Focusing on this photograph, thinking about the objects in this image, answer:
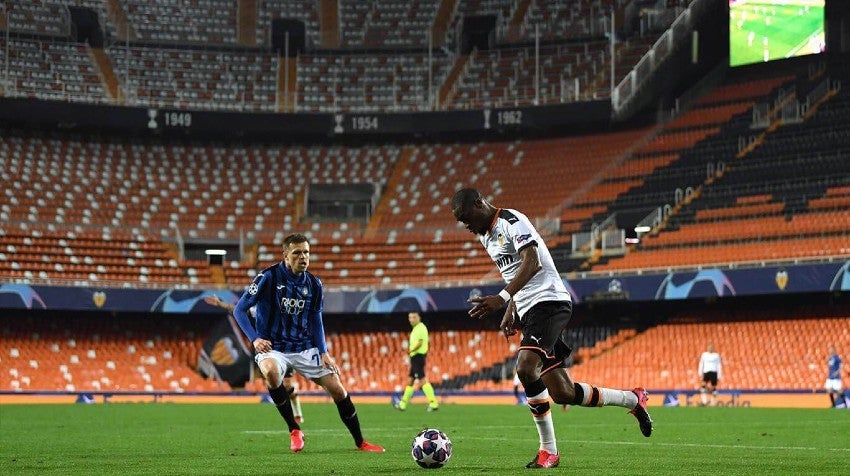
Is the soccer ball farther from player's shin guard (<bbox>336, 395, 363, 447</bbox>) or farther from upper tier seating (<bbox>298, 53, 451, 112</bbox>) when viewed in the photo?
upper tier seating (<bbox>298, 53, 451, 112</bbox>)

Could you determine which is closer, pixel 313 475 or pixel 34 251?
pixel 313 475

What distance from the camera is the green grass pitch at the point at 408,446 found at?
10953mm

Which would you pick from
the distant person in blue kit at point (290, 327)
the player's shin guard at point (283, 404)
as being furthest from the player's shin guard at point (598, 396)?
the player's shin guard at point (283, 404)

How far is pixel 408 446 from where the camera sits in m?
15.0

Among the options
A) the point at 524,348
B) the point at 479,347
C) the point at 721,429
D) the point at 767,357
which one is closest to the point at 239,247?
the point at 479,347

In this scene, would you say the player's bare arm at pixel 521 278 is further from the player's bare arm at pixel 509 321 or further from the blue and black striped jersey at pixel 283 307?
the blue and black striped jersey at pixel 283 307

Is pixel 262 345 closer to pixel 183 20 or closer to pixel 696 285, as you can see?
pixel 696 285

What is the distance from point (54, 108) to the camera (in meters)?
Answer: 49.0

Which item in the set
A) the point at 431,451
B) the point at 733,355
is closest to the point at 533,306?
the point at 431,451

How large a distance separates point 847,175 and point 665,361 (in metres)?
8.89

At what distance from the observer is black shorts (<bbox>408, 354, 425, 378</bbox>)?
28109 mm

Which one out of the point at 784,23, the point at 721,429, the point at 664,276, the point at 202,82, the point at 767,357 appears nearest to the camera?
the point at 721,429

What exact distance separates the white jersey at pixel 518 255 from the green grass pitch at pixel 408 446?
4.87 ft

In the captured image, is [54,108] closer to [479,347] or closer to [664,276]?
[479,347]
